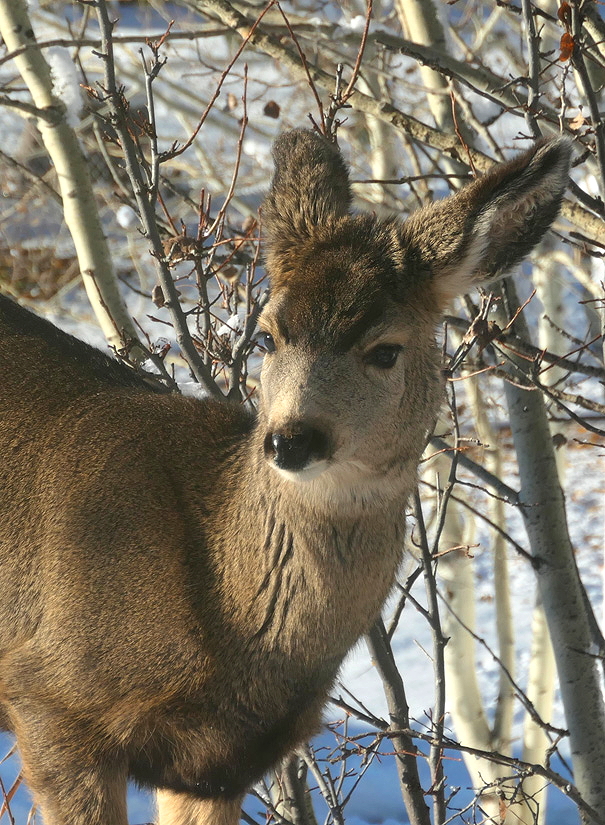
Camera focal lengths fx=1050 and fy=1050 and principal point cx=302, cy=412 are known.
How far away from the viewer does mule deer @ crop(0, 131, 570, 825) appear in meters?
3.15

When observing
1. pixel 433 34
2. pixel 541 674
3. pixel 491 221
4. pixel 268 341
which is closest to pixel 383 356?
pixel 268 341

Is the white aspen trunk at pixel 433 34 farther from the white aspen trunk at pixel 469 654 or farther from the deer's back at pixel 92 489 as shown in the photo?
the white aspen trunk at pixel 469 654

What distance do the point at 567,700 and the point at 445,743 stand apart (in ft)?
4.41

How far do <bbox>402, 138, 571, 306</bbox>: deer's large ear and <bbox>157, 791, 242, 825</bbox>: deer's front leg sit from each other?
6.04 feet

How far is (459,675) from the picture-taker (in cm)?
913

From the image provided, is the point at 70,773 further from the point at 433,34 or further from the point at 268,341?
the point at 433,34

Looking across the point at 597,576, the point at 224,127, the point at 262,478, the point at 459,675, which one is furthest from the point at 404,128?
the point at 597,576

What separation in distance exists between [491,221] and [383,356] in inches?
21.4

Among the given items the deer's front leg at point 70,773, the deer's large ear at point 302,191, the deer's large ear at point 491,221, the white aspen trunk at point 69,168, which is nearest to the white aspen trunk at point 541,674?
the white aspen trunk at point 69,168

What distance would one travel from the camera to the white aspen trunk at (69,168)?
5727 millimetres

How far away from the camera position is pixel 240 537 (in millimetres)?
3428

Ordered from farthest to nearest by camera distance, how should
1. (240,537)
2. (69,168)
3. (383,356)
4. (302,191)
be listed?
(69,168), (302,191), (240,537), (383,356)

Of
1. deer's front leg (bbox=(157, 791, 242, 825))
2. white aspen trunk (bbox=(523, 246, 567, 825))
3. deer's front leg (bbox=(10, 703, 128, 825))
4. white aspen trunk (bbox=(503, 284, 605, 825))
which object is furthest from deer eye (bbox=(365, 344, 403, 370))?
white aspen trunk (bbox=(523, 246, 567, 825))

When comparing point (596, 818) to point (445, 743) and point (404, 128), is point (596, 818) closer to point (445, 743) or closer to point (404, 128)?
point (445, 743)
